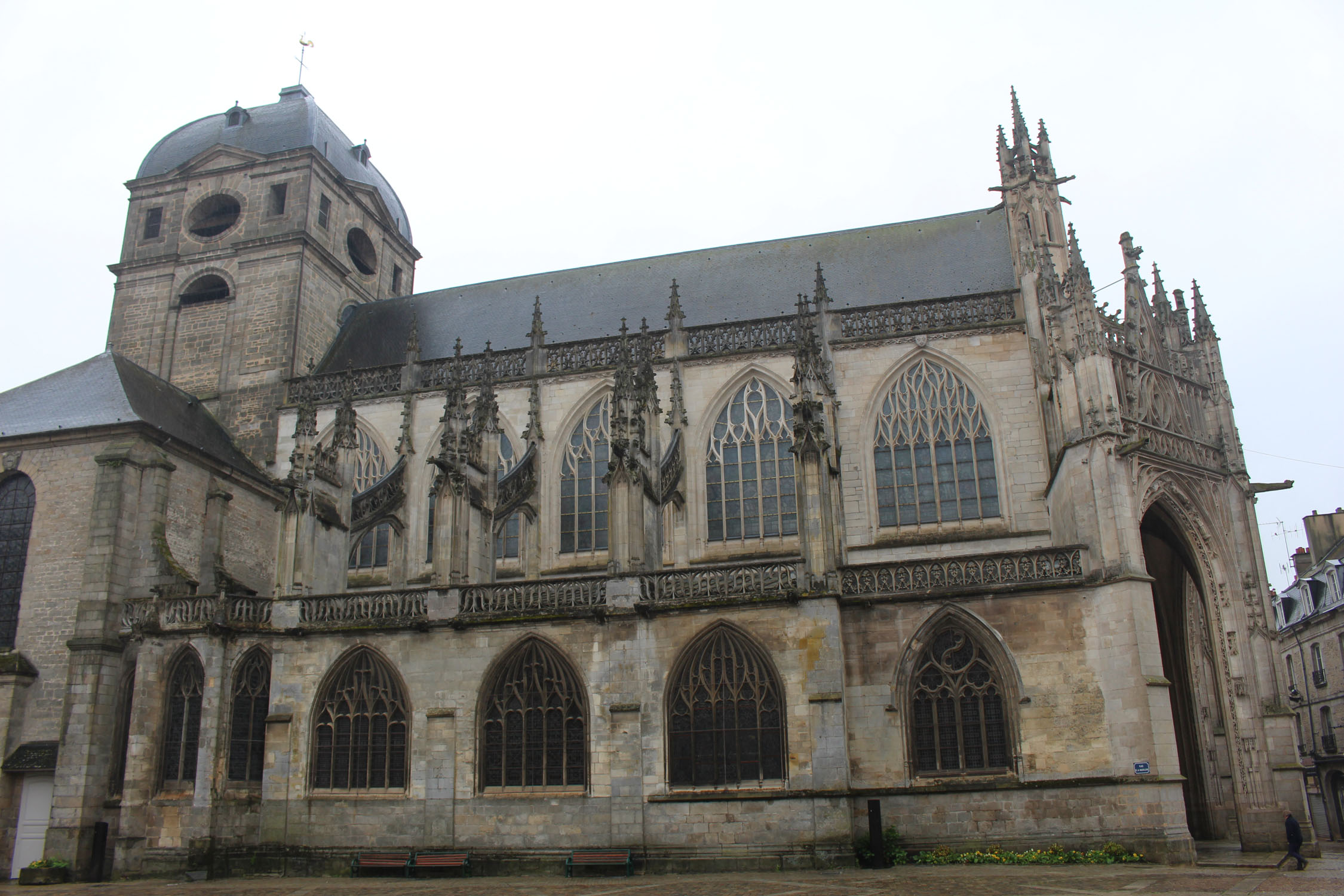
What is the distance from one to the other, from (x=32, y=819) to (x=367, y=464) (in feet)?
30.1

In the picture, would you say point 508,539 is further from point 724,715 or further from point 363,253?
point 363,253

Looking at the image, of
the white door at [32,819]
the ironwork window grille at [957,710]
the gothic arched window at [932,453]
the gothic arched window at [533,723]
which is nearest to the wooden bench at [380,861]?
the gothic arched window at [533,723]

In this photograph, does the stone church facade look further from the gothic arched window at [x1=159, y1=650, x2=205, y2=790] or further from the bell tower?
the bell tower

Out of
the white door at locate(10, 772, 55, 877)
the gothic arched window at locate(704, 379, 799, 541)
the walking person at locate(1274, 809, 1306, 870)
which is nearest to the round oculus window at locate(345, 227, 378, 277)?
the gothic arched window at locate(704, 379, 799, 541)

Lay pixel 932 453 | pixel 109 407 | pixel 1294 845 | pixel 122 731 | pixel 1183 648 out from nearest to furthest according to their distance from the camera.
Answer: pixel 1294 845 < pixel 122 731 < pixel 1183 648 < pixel 932 453 < pixel 109 407

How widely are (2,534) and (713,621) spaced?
1462 centimetres

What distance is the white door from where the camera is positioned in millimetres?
18234

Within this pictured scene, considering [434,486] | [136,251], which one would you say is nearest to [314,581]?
[434,486]

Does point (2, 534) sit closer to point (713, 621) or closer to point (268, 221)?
point (268, 221)

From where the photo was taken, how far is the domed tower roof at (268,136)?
95.3 feet

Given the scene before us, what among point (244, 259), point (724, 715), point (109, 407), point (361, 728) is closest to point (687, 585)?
point (724, 715)

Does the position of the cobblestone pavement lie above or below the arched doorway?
below

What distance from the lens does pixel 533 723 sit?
55.2ft

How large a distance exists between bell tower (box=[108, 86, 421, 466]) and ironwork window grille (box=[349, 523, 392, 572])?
3.45 meters
